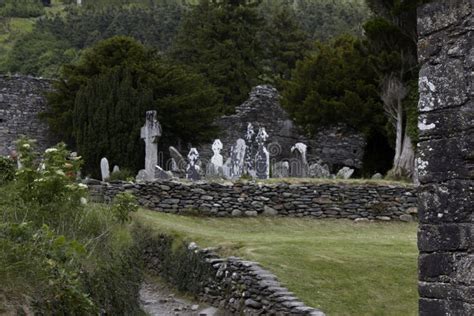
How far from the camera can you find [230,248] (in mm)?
11109

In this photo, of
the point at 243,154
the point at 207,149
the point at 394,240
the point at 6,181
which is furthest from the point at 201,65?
the point at 6,181

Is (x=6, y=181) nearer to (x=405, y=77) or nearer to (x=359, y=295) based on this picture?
(x=359, y=295)

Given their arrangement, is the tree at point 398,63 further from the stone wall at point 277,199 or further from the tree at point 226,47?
the tree at point 226,47

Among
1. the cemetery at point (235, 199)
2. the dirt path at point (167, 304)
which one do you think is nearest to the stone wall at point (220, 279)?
the cemetery at point (235, 199)

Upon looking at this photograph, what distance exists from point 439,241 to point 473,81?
1.06m

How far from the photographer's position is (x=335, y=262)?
10.2 m

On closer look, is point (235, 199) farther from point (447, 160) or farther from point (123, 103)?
point (447, 160)

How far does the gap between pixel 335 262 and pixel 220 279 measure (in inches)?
66.1

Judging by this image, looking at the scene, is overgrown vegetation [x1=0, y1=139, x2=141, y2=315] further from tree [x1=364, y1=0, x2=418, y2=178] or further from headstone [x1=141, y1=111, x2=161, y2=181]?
tree [x1=364, y1=0, x2=418, y2=178]

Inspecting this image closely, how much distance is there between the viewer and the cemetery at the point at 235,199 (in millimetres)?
4668

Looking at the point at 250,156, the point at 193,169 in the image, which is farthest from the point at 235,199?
the point at 250,156

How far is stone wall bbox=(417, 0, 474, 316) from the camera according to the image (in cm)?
450

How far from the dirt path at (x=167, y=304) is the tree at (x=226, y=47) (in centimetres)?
2395

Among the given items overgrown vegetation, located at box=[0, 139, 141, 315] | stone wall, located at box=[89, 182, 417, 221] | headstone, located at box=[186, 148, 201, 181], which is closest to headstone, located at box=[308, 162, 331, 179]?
headstone, located at box=[186, 148, 201, 181]
